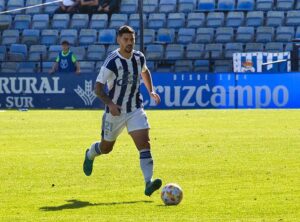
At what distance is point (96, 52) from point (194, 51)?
4209mm

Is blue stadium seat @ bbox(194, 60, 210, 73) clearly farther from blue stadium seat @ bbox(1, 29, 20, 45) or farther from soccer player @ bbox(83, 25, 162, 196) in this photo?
soccer player @ bbox(83, 25, 162, 196)

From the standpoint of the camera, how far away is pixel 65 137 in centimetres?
2177

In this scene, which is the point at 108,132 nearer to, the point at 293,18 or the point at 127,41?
the point at 127,41

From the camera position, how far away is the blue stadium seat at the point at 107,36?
146 ft

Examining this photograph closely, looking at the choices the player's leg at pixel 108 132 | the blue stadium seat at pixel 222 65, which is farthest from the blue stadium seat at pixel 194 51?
the player's leg at pixel 108 132

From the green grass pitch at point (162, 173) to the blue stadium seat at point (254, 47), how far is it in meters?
16.3

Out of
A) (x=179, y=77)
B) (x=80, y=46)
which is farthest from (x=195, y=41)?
(x=179, y=77)

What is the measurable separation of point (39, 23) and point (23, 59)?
2677 millimetres

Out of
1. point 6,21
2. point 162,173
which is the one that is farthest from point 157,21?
point 162,173

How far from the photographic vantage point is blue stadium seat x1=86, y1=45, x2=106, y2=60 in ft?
144

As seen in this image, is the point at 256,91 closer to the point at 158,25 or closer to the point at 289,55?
the point at 289,55

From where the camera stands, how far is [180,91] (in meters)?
35.8

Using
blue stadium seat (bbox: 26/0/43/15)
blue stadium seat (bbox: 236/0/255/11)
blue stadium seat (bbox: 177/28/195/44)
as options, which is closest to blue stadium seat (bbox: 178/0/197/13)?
blue stadium seat (bbox: 177/28/195/44)

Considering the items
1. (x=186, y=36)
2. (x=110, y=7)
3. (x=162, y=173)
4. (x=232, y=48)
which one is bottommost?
(x=162, y=173)
